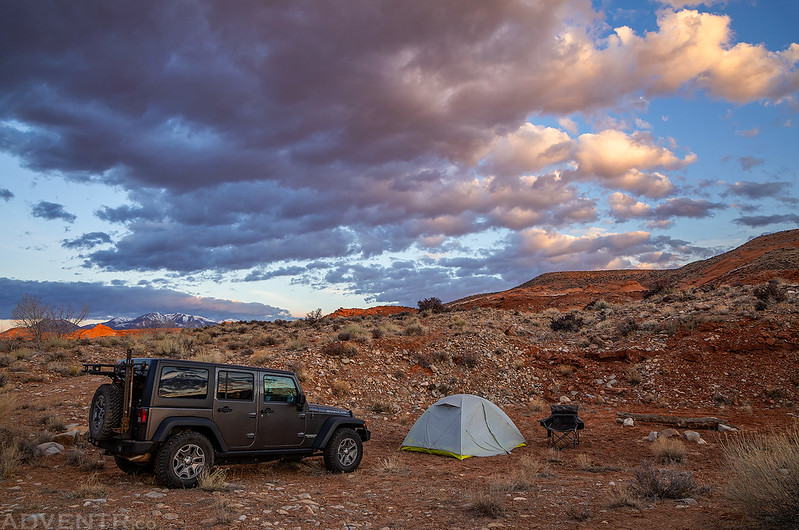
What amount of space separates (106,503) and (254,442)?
8.81ft

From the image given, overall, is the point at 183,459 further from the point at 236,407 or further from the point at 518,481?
the point at 518,481

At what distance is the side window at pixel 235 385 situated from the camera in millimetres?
8766

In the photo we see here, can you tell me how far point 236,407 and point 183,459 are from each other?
3.99 ft

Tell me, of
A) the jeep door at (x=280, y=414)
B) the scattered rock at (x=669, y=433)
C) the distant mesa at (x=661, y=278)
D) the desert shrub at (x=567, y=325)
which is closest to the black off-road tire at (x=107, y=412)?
the jeep door at (x=280, y=414)

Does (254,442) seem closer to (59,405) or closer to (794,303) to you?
(59,405)

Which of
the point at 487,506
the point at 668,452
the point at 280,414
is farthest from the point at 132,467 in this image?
the point at 668,452

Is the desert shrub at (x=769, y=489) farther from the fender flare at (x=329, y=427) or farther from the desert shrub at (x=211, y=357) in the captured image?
the desert shrub at (x=211, y=357)

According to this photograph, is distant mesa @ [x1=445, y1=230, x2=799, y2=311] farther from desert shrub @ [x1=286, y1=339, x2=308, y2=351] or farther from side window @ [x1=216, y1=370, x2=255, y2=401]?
side window @ [x1=216, y1=370, x2=255, y2=401]

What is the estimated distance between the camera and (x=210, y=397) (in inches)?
336

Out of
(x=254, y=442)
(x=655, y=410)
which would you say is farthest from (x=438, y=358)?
(x=254, y=442)

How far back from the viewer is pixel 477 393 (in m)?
21.0

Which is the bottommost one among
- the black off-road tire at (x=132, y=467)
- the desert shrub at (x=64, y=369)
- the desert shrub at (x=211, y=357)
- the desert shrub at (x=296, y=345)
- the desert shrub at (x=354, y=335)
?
the black off-road tire at (x=132, y=467)

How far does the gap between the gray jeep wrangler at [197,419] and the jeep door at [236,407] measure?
0.02 meters

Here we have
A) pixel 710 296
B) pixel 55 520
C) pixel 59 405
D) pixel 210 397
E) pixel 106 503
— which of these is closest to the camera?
pixel 55 520
